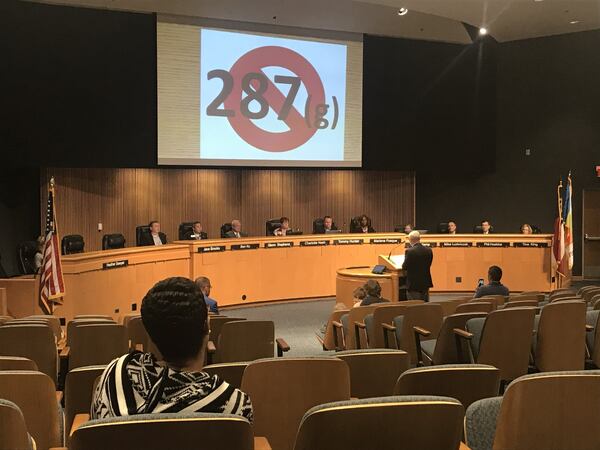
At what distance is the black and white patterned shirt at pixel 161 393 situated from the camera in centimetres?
197

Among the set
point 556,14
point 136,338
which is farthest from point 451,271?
point 136,338

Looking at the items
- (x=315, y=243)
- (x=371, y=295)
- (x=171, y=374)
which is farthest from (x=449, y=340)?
(x=315, y=243)

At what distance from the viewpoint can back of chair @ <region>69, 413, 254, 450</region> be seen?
1.76 metres

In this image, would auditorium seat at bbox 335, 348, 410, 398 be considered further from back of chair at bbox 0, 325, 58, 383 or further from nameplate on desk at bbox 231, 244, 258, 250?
nameplate on desk at bbox 231, 244, 258, 250

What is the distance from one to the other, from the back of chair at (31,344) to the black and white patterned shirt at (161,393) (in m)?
2.92

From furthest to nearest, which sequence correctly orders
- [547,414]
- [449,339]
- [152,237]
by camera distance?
[152,237] → [449,339] → [547,414]

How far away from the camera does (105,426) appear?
5.78ft

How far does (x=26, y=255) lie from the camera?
428 inches

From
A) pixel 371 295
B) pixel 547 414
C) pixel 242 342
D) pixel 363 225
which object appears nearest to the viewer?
pixel 547 414

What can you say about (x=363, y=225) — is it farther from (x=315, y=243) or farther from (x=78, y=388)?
(x=78, y=388)

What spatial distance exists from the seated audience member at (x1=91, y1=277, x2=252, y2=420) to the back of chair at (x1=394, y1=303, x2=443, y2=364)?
387cm

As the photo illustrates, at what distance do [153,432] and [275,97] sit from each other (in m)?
12.2

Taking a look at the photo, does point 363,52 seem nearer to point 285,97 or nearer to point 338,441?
point 285,97

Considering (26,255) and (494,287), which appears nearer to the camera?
(494,287)
